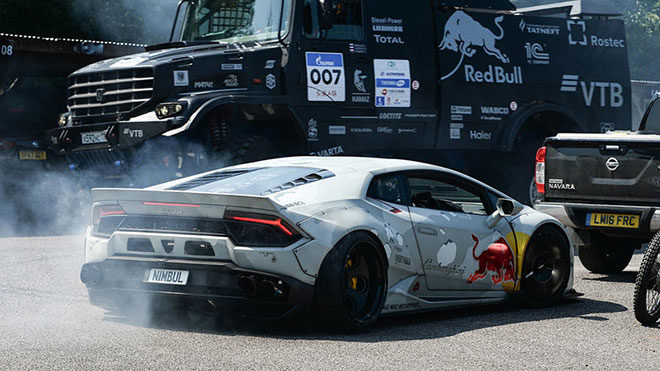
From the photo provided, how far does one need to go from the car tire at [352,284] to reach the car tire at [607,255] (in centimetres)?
431

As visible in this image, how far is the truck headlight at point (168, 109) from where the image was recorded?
12570mm

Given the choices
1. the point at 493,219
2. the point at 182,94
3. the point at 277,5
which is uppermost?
the point at 277,5

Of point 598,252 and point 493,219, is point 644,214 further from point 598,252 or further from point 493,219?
point 493,219

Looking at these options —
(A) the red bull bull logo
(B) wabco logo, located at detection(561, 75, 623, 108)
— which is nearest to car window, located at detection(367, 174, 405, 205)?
(A) the red bull bull logo

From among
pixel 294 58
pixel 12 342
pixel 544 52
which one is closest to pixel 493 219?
pixel 12 342

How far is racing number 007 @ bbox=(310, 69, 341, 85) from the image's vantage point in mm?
13523

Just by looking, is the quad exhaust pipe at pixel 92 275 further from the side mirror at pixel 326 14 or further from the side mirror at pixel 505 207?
the side mirror at pixel 326 14

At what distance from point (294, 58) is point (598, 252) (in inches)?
168

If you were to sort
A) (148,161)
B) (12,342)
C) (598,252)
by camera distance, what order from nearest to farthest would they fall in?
1. (12,342)
2. (598,252)
3. (148,161)

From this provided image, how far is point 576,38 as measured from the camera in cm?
1627

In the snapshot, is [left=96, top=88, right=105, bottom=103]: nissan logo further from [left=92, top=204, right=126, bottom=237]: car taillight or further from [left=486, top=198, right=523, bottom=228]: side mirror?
[left=486, top=198, right=523, bottom=228]: side mirror

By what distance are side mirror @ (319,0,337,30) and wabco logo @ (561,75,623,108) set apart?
4445mm

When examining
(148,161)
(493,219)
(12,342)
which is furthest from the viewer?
(148,161)

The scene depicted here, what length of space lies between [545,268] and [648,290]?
3.96 ft
